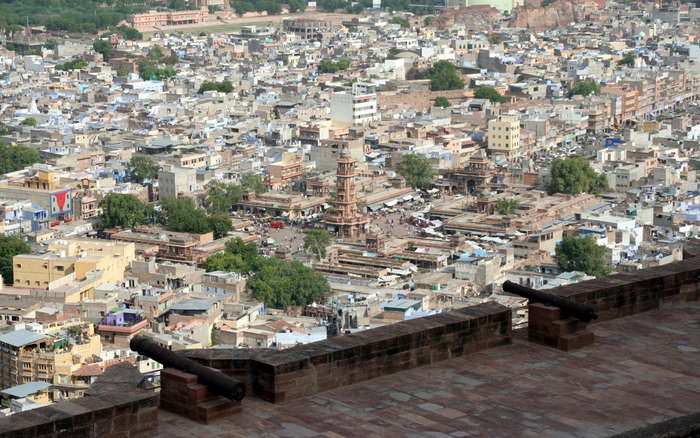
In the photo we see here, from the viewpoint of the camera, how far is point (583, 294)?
809 centimetres

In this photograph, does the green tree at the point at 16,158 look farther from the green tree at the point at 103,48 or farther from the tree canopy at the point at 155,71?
the green tree at the point at 103,48

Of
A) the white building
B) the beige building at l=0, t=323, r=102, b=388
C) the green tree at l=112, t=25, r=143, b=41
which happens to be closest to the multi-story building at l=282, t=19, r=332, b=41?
the green tree at l=112, t=25, r=143, b=41

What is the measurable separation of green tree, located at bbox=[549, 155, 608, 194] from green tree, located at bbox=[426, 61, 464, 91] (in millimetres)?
23768

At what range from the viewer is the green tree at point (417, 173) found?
43062 mm

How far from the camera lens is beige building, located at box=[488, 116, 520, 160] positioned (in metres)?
48.1

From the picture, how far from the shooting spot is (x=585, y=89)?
2422 inches

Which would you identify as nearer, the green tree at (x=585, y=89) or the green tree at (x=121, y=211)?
the green tree at (x=121, y=211)

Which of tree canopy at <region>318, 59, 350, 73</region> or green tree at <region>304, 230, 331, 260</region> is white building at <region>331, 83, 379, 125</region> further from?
green tree at <region>304, 230, 331, 260</region>

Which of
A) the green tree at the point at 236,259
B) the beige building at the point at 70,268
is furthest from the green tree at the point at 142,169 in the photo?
the beige building at the point at 70,268

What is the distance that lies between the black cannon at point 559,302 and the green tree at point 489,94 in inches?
2110

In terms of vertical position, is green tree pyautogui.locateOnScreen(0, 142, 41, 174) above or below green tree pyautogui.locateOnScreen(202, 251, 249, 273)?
above

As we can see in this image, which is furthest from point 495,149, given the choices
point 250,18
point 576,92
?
point 250,18

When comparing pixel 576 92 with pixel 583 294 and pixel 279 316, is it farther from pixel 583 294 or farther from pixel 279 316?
pixel 583 294

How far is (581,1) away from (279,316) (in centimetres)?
8109
